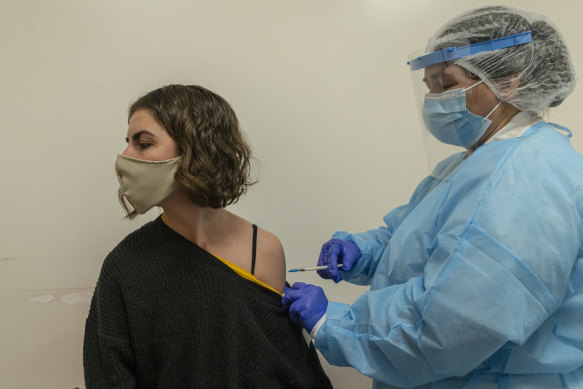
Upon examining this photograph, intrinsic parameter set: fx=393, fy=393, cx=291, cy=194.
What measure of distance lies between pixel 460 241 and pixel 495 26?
1.72 feet

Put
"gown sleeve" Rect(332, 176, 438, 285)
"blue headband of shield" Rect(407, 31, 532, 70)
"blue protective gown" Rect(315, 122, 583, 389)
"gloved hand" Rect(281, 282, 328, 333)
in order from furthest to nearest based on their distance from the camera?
"gown sleeve" Rect(332, 176, 438, 285) < "gloved hand" Rect(281, 282, 328, 333) < "blue headband of shield" Rect(407, 31, 532, 70) < "blue protective gown" Rect(315, 122, 583, 389)

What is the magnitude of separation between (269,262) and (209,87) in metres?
0.66

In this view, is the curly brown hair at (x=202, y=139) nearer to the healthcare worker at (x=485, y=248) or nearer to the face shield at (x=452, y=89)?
the healthcare worker at (x=485, y=248)

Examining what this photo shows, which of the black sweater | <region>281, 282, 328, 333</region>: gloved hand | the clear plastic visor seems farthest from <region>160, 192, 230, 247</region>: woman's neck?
the clear plastic visor

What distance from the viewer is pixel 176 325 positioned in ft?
3.17

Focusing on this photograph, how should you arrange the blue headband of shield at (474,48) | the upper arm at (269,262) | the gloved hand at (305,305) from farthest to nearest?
1. the upper arm at (269,262)
2. the gloved hand at (305,305)
3. the blue headband of shield at (474,48)

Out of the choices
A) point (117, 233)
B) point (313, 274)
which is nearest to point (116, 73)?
point (117, 233)

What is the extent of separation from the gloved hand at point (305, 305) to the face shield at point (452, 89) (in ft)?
1.73

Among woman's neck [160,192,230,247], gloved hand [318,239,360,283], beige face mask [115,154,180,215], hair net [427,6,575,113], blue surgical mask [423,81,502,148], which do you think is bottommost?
gloved hand [318,239,360,283]

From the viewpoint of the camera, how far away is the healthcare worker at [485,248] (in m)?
0.74

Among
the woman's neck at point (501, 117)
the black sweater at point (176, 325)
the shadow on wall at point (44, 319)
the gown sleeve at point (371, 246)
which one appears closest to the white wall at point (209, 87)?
the shadow on wall at point (44, 319)

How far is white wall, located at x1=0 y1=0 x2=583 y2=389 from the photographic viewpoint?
47.6 inches

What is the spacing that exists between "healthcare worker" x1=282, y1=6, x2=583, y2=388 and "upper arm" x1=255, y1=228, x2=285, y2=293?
0.11 meters

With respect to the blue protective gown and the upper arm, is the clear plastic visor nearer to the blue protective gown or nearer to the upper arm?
the blue protective gown
